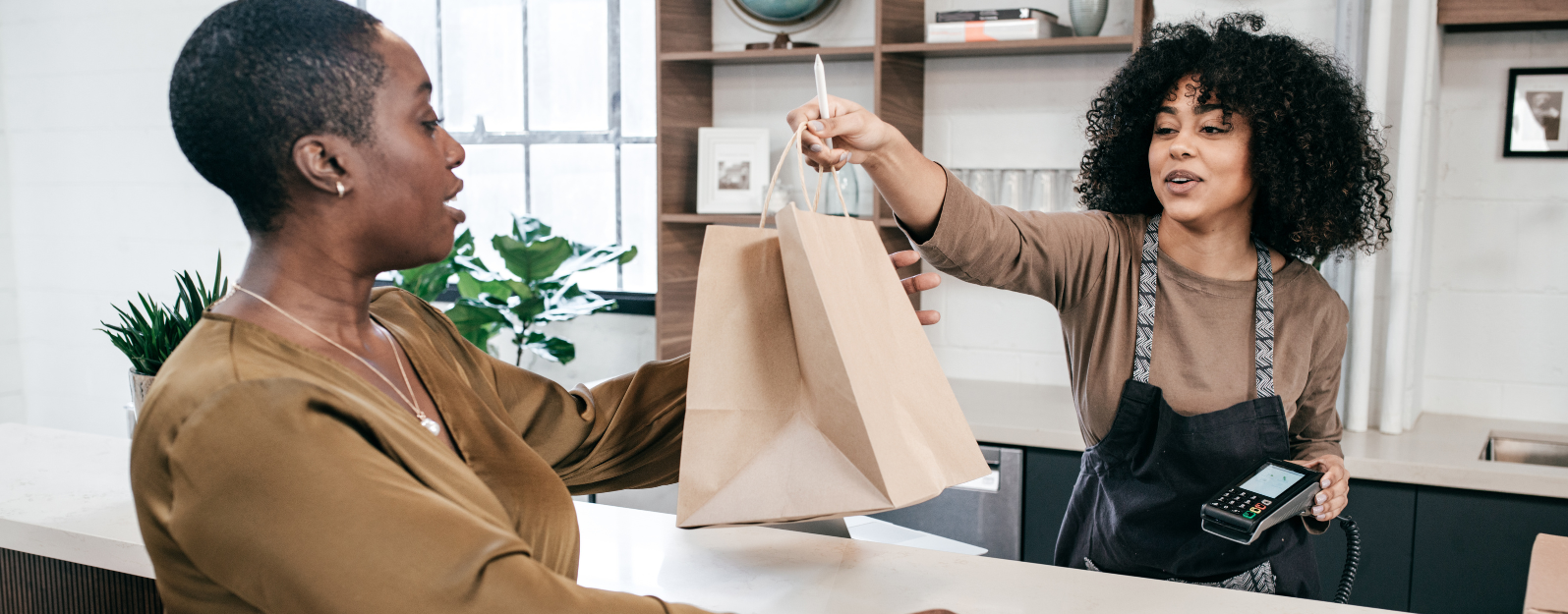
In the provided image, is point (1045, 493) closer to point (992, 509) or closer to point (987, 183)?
point (992, 509)

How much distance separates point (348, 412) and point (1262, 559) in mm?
1250

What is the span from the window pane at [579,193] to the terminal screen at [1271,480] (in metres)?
2.63

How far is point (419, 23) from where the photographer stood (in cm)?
376

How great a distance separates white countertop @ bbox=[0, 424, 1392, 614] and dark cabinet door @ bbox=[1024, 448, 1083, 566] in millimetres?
1196

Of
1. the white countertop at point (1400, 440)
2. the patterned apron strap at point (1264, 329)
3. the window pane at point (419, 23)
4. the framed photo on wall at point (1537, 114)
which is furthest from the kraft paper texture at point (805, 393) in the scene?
the window pane at point (419, 23)

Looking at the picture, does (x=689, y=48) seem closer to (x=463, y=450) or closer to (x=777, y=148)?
(x=777, y=148)

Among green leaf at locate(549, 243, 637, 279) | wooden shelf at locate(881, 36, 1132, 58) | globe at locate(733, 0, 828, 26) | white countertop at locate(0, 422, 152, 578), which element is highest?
globe at locate(733, 0, 828, 26)

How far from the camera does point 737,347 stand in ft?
3.28

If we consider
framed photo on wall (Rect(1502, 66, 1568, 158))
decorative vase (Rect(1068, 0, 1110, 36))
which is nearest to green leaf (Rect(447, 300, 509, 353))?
decorative vase (Rect(1068, 0, 1110, 36))

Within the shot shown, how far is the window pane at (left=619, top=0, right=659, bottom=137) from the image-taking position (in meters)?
3.42

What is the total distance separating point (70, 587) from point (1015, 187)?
2.17 m

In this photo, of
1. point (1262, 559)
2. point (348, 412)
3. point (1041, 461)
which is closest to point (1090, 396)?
point (1262, 559)

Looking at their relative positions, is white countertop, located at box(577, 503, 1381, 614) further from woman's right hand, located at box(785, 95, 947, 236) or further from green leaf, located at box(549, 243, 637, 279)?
green leaf, located at box(549, 243, 637, 279)

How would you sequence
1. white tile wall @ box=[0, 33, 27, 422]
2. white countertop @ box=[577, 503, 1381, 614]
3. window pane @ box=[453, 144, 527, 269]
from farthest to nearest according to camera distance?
1. white tile wall @ box=[0, 33, 27, 422]
2. window pane @ box=[453, 144, 527, 269]
3. white countertop @ box=[577, 503, 1381, 614]
